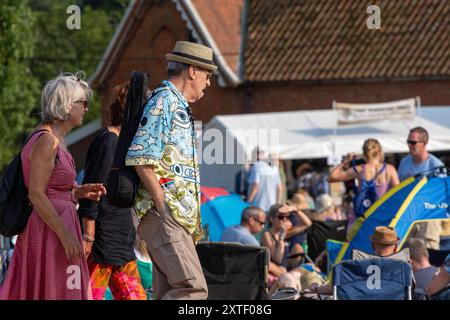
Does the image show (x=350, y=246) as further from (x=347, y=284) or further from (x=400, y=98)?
(x=400, y=98)

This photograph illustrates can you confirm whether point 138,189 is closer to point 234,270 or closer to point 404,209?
point 234,270

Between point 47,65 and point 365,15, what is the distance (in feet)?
72.2

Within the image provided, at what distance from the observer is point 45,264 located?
270 inches

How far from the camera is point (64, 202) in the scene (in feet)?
22.7

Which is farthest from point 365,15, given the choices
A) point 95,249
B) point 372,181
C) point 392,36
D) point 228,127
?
point 95,249

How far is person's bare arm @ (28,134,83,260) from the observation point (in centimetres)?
670

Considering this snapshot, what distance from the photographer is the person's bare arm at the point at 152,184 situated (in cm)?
655

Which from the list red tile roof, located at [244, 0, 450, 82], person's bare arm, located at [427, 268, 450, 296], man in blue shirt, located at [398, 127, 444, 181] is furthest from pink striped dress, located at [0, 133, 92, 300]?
red tile roof, located at [244, 0, 450, 82]

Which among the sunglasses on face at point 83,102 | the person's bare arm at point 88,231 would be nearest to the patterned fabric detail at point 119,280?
the person's bare arm at point 88,231

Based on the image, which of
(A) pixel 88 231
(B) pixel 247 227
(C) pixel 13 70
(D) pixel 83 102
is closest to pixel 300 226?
(B) pixel 247 227

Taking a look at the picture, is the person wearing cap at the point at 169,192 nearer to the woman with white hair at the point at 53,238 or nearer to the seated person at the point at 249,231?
the woman with white hair at the point at 53,238

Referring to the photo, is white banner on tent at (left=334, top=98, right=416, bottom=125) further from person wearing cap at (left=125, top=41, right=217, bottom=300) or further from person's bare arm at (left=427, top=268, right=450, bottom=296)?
person wearing cap at (left=125, top=41, right=217, bottom=300)

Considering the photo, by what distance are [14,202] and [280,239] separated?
21.2 feet

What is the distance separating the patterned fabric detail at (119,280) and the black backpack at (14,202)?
1.17 m
